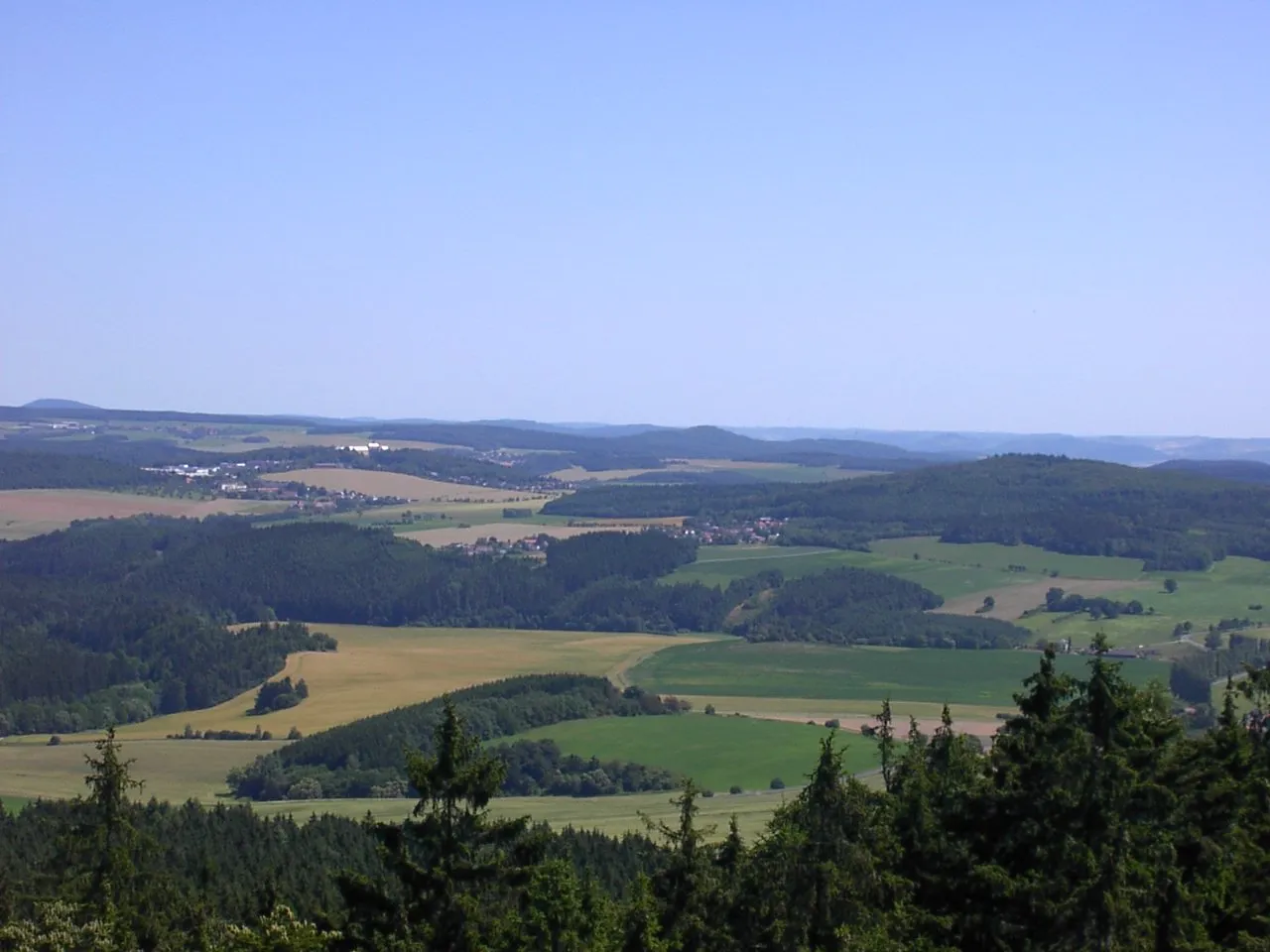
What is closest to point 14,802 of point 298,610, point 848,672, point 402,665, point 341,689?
point 341,689

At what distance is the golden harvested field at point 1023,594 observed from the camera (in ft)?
525

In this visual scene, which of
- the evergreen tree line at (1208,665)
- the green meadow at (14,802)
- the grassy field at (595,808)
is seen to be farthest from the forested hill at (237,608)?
the evergreen tree line at (1208,665)

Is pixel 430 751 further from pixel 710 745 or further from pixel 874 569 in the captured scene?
pixel 874 569

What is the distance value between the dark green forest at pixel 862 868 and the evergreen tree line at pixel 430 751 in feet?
178

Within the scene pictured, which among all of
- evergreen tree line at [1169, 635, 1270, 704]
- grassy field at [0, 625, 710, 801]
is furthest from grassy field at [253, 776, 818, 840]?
evergreen tree line at [1169, 635, 1270, 704]

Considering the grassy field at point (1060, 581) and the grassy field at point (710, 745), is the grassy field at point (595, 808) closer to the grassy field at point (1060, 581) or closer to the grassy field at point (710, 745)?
the grassy field at point (710, 745)

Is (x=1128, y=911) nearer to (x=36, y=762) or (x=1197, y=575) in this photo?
(x=36, y=762)

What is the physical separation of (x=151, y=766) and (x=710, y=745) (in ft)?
117

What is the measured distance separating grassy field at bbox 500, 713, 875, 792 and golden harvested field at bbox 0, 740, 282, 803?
20746 millimetres

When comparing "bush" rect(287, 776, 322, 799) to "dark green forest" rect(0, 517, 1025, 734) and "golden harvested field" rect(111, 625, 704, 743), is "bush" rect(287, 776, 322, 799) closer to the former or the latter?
"golden harvested field" rect(111, 625, 704, 743)

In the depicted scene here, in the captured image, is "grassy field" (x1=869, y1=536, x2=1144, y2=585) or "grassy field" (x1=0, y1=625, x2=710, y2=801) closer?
"grassy field" (x1=0, y1=625, x2=710, y2=801)

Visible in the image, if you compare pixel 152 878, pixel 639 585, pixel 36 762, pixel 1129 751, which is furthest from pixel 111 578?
pixel 1129 751

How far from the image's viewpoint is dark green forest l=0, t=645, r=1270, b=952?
27078 millimetres

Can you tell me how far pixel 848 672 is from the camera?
13300 cm
